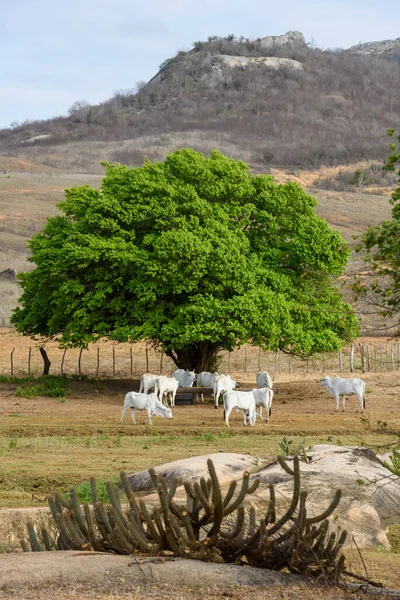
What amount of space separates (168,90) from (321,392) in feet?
500

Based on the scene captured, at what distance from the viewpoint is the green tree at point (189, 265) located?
3139cm

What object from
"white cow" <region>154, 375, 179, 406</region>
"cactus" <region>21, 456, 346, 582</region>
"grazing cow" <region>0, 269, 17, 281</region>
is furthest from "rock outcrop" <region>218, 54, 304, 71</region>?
"cactus" <region>21, 456, 346, 582</region>

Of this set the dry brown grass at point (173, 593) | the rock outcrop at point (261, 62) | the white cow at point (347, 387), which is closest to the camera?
the dry brown grass at point (173, 593)

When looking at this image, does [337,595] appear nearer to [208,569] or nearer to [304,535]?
[304,535]

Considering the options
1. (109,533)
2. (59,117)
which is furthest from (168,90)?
(109,533)

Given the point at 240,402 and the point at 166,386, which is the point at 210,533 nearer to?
the point at 240,402

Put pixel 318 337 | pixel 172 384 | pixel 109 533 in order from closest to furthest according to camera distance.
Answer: pixel 109 533 < pixel 172 384 < pixel 318 337

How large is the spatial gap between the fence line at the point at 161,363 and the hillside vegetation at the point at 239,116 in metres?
86.0

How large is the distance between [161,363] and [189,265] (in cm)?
773

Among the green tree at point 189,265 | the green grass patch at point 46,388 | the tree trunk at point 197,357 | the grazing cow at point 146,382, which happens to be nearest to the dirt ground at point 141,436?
the green grass patch at point 46,388

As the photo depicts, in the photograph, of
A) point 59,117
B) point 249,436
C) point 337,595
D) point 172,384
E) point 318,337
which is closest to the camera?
point 337,595

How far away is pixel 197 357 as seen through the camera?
3500cm

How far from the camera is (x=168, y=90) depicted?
587 ft

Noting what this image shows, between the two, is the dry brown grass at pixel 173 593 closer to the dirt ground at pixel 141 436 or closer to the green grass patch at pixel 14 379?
the dirt ground at pixel 141 436
